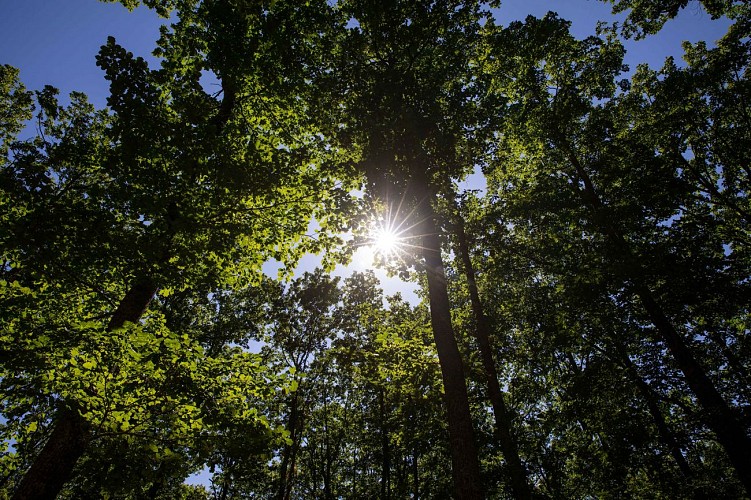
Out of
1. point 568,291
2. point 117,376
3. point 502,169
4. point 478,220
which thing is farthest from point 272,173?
point 568,291

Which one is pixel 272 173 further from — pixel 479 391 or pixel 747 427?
pixel 747 427

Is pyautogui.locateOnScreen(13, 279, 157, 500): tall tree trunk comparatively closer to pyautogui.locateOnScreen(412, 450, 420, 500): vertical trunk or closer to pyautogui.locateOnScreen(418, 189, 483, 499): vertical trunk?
pyautogui.locateOnScreen(418, 189, 483, 499): vertical trunk

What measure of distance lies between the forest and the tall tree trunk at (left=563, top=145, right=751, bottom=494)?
0.07 metres

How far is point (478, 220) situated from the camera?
1569 cm

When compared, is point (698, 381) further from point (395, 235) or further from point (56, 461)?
point (56, 461)

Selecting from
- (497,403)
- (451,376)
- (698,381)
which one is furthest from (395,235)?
(698,381)

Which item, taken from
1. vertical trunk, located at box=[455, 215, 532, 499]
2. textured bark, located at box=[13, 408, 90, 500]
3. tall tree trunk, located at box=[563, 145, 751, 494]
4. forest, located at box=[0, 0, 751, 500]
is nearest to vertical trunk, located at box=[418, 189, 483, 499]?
forest, located at box=[0, 0, 751, 500]

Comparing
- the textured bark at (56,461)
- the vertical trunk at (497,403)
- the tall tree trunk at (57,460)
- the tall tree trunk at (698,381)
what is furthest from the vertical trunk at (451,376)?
the tall tree trunk at (698,381)

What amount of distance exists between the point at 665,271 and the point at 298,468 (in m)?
31.2

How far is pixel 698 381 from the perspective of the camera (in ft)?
36.5

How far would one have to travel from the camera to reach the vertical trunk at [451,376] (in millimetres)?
6324

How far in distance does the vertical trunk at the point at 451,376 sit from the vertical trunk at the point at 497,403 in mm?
4467

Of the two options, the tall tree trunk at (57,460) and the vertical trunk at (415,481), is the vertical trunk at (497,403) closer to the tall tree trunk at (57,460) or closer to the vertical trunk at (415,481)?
the tall tree trunk at (57,460)

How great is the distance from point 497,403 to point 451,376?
552 cm
